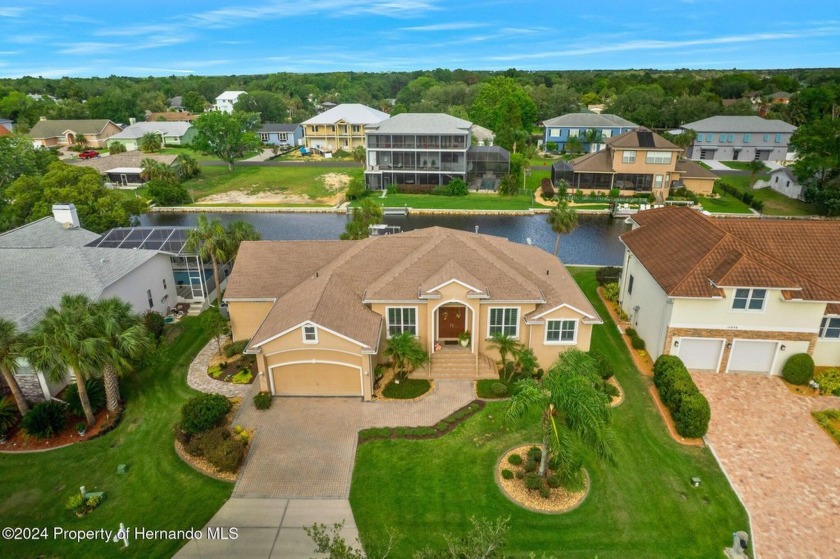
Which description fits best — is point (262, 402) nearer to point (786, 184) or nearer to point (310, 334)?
point (310, 334)

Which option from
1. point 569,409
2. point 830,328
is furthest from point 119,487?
point 830,328

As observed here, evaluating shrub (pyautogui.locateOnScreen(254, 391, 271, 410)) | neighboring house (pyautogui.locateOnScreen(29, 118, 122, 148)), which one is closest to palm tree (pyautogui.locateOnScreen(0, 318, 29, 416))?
shrub (pyautogui.locateOnScreen(254, 391, 271, 410))

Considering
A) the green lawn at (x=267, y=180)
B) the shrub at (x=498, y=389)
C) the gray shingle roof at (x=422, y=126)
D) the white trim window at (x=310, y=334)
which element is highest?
the gray shingle roof at (x=422, y=126)

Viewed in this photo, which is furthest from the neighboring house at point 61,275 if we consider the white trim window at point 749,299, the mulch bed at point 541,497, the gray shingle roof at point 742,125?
the gray shingle roof at point 742,125

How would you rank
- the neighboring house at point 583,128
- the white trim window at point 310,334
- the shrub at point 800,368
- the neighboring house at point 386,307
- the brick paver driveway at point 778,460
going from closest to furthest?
the brick paver driveway at point 778,460 < the white trim window at point 310,334 < the neighboring house at point 386,307 < the shrub at point 800,368 < the neighboring house at point 583,128

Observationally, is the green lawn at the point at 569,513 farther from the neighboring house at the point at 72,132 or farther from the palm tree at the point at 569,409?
the neighboring house at the point at 72,132

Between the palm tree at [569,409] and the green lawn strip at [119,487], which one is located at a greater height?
the palm tree at [569,409]
